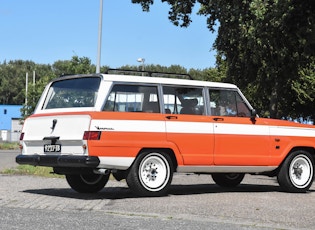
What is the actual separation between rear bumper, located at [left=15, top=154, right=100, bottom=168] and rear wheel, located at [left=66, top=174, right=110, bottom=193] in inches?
38.0

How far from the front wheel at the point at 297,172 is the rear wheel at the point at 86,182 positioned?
3284mm

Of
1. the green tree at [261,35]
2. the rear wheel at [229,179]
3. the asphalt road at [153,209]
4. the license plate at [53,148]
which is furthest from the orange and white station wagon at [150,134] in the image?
the green tree at [261,35]

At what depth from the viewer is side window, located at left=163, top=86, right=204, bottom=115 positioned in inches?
392

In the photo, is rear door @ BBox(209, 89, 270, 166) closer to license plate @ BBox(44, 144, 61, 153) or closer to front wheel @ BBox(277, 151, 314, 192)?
front wheel @ BBox(277, 151, 314, 192)

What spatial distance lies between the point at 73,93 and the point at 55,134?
2.54 feet

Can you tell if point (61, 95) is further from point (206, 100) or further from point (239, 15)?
point (239, 15)

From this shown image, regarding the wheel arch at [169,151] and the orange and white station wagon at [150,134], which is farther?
the wheel arch at [169,151]

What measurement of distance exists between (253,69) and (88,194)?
631 inches

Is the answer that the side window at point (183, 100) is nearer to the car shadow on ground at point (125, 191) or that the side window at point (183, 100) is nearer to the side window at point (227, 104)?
the side window at point (227, 104)

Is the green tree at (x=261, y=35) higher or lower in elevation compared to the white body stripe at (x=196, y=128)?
higher

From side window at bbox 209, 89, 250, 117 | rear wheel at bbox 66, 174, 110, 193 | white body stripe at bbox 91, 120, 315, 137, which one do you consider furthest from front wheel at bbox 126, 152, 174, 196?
side window at bbox 209, 89, 250, 117

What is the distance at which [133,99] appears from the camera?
9.54m

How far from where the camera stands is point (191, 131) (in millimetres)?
9875

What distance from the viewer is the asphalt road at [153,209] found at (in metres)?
6.62
